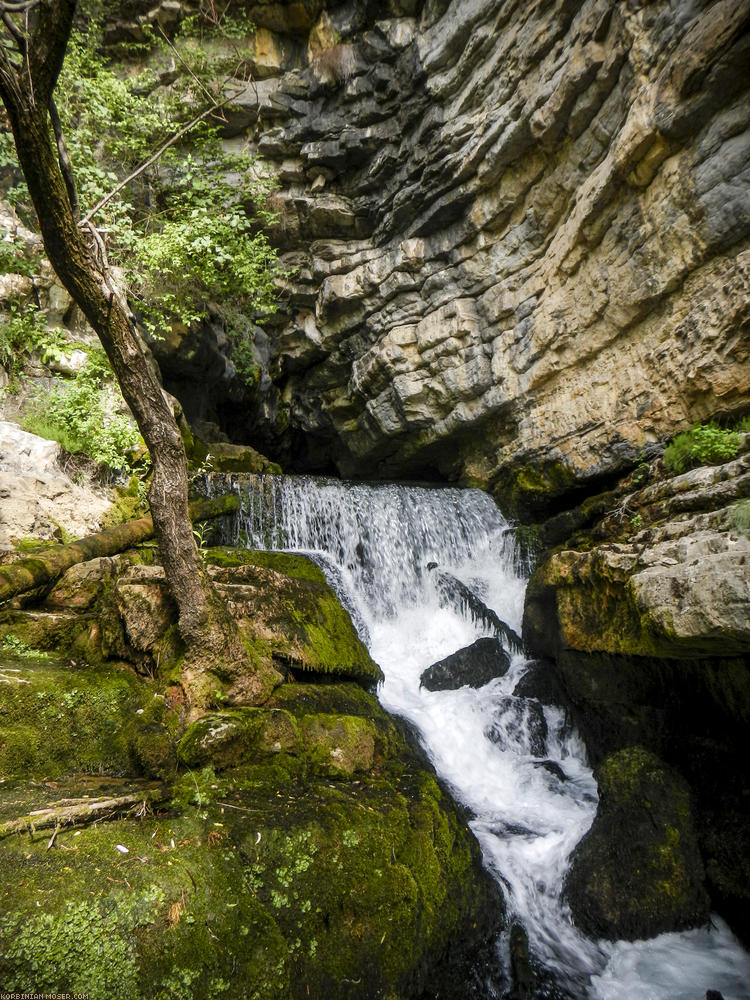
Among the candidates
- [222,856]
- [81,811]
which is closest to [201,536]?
[81,811]

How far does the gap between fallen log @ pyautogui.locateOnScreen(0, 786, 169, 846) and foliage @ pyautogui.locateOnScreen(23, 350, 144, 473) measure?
5.44 meters

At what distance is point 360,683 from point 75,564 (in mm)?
3605

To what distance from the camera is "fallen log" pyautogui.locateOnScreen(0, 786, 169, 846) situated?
247 centimetres

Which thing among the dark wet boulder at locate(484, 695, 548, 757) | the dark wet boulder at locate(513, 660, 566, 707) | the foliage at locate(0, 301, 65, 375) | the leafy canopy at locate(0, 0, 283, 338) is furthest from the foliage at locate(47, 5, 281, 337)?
the dark wet boulder at locate(513, 660, 566, 707)

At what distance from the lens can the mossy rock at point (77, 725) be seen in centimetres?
339

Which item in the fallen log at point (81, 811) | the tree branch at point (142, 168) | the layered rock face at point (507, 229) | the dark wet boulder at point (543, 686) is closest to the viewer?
the fallen log at point (81, 811)

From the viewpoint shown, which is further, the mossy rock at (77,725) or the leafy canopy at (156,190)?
the leafy canopy at (156,190)

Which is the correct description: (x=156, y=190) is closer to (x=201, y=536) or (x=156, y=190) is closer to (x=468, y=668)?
(x=201, y=536)

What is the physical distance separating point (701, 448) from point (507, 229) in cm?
755

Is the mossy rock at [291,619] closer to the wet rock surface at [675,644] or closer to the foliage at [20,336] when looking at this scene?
the wet rock surface at [675,644]

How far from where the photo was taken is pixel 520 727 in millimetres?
6281

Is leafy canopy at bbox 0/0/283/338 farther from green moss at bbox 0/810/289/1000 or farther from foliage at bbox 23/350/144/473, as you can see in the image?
green moss at bbox 0/810/289/1000

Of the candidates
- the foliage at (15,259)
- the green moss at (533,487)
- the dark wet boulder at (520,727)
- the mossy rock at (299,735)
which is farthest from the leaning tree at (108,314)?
the green moss at (533,487)

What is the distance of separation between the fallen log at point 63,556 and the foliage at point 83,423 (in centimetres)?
148
